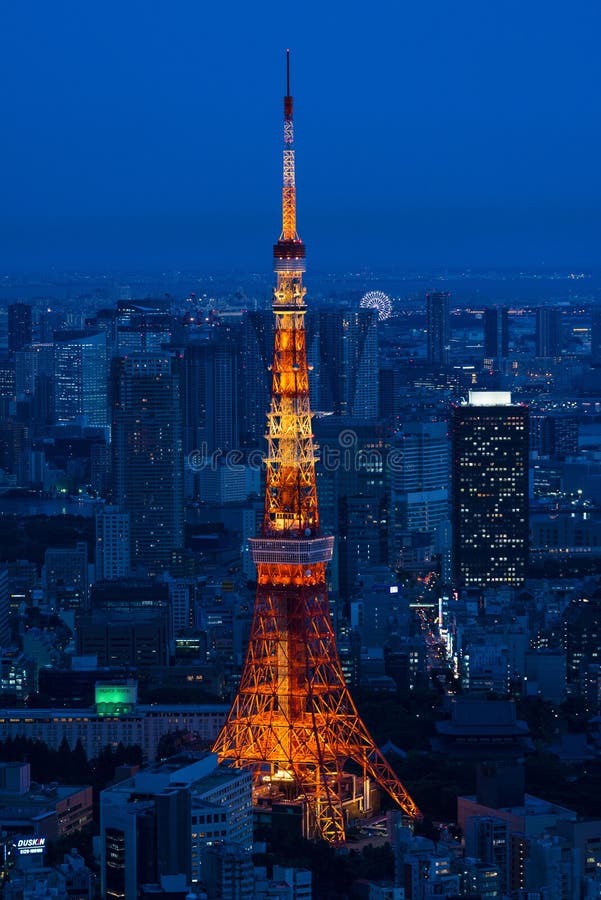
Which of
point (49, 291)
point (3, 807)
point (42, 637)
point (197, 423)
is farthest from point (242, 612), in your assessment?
point (49, 291)

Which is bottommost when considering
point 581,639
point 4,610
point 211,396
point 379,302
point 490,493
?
point 581,639

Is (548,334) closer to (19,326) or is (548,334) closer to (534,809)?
(19,326)

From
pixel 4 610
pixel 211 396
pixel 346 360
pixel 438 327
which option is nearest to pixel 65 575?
pixel 4 610

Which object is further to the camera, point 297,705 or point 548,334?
point 548,334

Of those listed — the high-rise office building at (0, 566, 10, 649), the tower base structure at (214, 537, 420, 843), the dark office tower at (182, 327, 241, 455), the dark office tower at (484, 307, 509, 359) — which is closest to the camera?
the tower base structure at (214, 537, 420, 843)

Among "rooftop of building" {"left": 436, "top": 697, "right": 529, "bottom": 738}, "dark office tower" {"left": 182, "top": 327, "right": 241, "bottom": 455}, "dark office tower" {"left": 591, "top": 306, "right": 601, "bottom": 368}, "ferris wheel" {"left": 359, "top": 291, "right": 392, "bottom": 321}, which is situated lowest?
"rooftop of building" {"left": 436, "top": 697, "right": 529, "bottom": 738}

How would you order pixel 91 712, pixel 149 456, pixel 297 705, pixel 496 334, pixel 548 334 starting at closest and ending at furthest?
pixel 297 705
pixel 91 712
pixel 149 456
pixel 496 334
pixel 548 334

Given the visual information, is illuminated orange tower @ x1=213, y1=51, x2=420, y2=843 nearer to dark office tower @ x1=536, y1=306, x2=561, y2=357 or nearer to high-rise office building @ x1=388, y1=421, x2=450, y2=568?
high-rise office building @ x1=388, y1=421, x2=450, y2=568

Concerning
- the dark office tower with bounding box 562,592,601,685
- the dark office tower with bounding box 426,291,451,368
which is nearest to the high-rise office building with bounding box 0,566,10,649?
the dark office tower with bounding box 562,592,601,685
